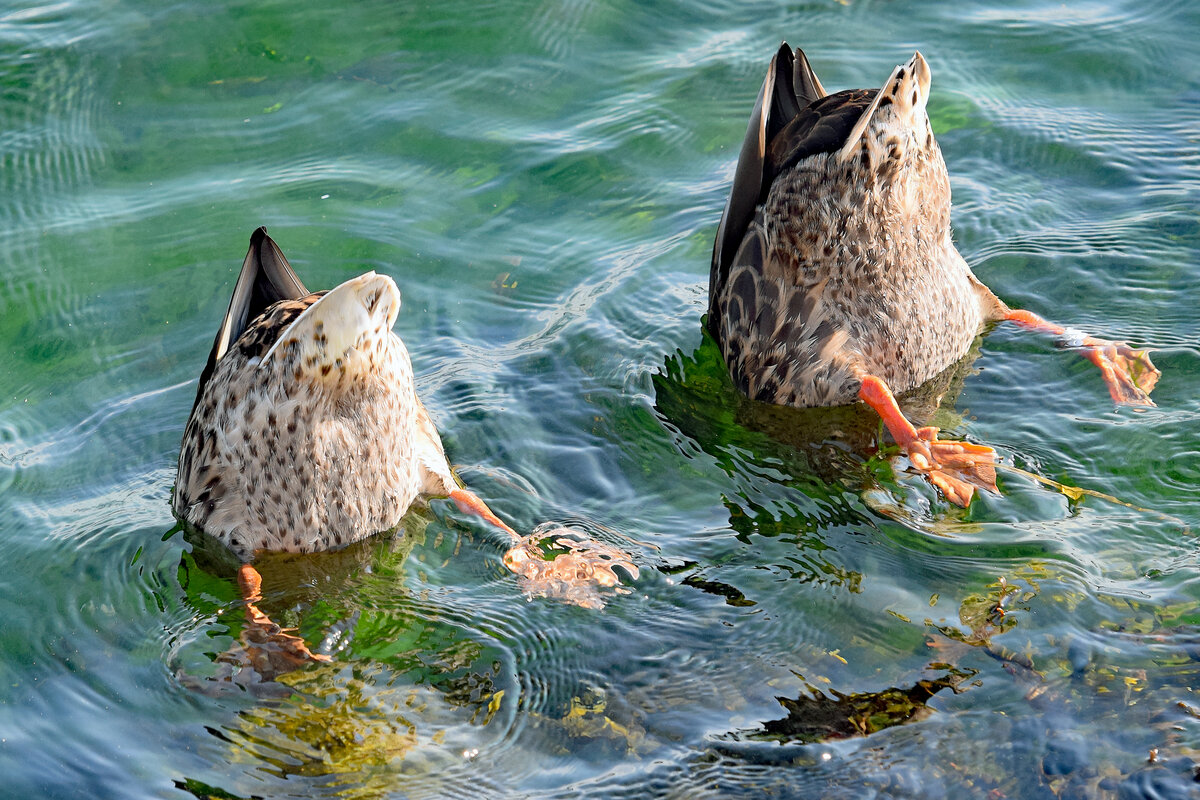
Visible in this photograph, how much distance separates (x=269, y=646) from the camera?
185 inches

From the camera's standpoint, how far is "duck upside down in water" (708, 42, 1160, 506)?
5.49 metres

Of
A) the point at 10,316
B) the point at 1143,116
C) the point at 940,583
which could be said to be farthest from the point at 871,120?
the point at 10,316

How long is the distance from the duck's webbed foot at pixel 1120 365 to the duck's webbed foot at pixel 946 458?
83cm

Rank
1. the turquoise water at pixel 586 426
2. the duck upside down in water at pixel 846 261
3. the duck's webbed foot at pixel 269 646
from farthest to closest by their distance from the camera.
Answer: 1. the duck upside down in water at pixel 846 261
2. the duck's webbed foot at pixel 269 646
3. the turquoise water at pixel 586 426

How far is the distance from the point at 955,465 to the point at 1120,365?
1.18 metres

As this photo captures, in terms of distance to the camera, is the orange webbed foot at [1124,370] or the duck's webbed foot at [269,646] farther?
the orange webbed foot at [1124,370]

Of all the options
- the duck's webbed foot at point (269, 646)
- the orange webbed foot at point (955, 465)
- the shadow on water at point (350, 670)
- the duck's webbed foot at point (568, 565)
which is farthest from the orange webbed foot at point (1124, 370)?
the duck's webbed foot at point (269, 646)

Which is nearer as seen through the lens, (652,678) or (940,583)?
(652,678)

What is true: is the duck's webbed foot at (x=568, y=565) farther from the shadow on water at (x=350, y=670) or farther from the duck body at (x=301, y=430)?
the duck body at (x=301, y=430)

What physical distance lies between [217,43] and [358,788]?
19.5ft

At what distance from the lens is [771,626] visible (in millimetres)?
4543

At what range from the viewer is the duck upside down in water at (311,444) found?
15.8ft

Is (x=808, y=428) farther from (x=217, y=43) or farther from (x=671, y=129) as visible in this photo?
(x=217, y=43)

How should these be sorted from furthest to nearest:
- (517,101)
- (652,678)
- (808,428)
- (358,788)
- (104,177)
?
(517,101) < (104,177) < (808,428) < (652,678) < (358,788)
